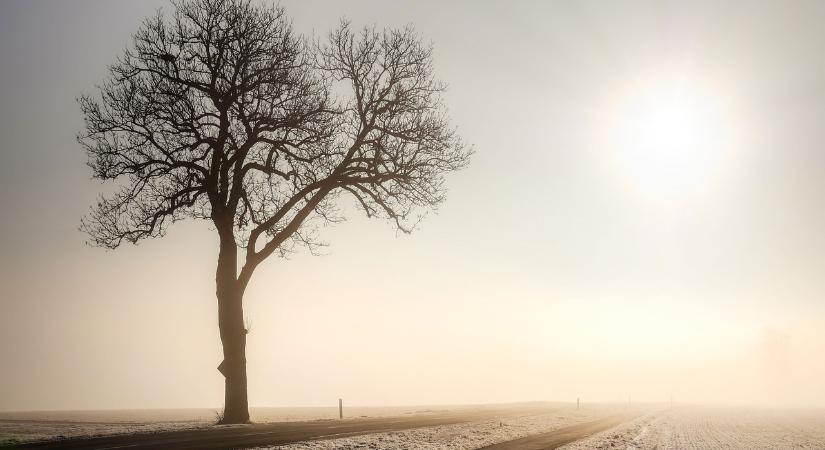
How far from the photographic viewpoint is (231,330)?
20.0 meters

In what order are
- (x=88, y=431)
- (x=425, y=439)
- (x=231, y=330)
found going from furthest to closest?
(x=231, y=330) → (x=88, y=431) → (x=425, y=439)

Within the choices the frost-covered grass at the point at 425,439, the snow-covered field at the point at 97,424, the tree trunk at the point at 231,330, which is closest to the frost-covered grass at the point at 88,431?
the snow-covered field at the point at 97,424

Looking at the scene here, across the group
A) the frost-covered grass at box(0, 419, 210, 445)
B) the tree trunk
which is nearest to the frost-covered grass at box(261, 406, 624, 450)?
the frost-covered grass at box(0, 419, 210, 445)

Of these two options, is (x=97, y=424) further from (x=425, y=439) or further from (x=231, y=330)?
(x=425, y=439)

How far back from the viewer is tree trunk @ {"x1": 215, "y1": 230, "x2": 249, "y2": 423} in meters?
19.2

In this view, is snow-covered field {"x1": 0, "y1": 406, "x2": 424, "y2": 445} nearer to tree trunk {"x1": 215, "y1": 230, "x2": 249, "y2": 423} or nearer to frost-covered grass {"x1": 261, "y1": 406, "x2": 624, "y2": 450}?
tree trunk {"x1": 215, "y1": 230, "x2": 249, "y2": 423}

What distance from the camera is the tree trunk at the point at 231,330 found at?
758 inches

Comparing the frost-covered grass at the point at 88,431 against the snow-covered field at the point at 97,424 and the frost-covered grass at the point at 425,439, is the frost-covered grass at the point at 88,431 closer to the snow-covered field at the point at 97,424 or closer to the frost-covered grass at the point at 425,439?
the snow-covered field at the point at 97,424

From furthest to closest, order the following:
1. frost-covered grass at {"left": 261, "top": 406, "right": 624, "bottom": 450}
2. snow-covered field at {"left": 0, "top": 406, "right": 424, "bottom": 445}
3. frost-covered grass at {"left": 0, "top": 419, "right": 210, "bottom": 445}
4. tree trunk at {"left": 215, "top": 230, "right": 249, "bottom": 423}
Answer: tree trunk at {"left": 215, "top": 230, "right": 249, "bottom": 423} < snow-covered field at {"left": 0, "top": 406, "right": 424, "bottom": 445} < frost-covered grass at {"left": 0, "top": 419, "right": 210, "bottom": 445} < frost-covered grass at {"left": 261, "top": 406, "right": 624, "bottom": 450}

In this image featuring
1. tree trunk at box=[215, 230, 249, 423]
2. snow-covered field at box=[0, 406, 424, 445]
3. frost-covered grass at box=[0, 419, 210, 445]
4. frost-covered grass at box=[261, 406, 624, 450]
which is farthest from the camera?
tree trunk at box=[215, 230, 249, 423]

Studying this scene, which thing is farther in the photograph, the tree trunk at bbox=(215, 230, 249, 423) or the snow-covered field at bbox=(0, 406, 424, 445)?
the tree trunk at bbox=(215, 230, 249, 423)

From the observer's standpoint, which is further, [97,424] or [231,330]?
Result: [231,330]

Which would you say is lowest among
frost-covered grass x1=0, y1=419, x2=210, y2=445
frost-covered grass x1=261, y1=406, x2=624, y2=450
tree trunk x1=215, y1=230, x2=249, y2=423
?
frost-covered grass x1=261, y1=406, x2=624, y2=450

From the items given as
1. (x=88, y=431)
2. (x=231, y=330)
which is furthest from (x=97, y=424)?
(x=231, y=330)
